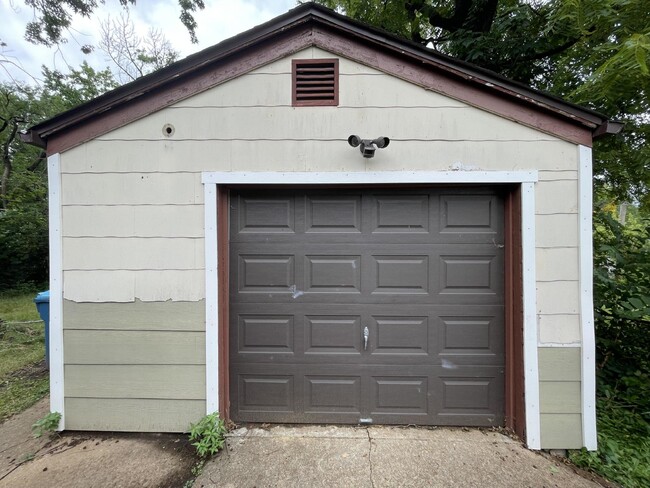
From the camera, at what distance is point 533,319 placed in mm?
2541

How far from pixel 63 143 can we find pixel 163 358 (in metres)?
2.13

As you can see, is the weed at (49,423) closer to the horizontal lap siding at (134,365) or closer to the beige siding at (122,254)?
the horizontal lap siding at (134,365)

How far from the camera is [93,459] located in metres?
2.39

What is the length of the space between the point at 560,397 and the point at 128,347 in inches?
150

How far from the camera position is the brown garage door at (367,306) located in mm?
2756

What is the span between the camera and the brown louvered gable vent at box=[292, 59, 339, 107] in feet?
8.69

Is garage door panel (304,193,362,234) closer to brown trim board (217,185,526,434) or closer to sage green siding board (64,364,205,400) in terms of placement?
brown trim board (217,185,526,434)

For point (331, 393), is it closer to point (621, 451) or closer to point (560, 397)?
point (560, 397)

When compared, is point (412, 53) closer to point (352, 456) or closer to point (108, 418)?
point (352, 456)

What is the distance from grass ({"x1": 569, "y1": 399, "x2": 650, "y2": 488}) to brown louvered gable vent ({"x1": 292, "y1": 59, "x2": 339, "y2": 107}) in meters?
3.67

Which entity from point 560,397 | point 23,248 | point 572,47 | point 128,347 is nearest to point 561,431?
point 560,397

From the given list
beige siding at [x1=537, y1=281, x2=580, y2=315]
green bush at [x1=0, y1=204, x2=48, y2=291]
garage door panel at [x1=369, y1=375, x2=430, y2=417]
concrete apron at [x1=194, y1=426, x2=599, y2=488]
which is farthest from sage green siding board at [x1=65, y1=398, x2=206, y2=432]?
green bush at [x1=0, y1=204, x2=48, y2=291]

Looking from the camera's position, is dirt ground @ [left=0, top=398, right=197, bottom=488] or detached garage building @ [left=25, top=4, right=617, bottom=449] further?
detached garage building @ [left=25, top=4, right=617, bottom=449]

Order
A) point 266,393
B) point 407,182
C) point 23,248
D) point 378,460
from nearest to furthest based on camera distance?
point 378,460 < point 407,182 < point 266,393 < point 23,248
